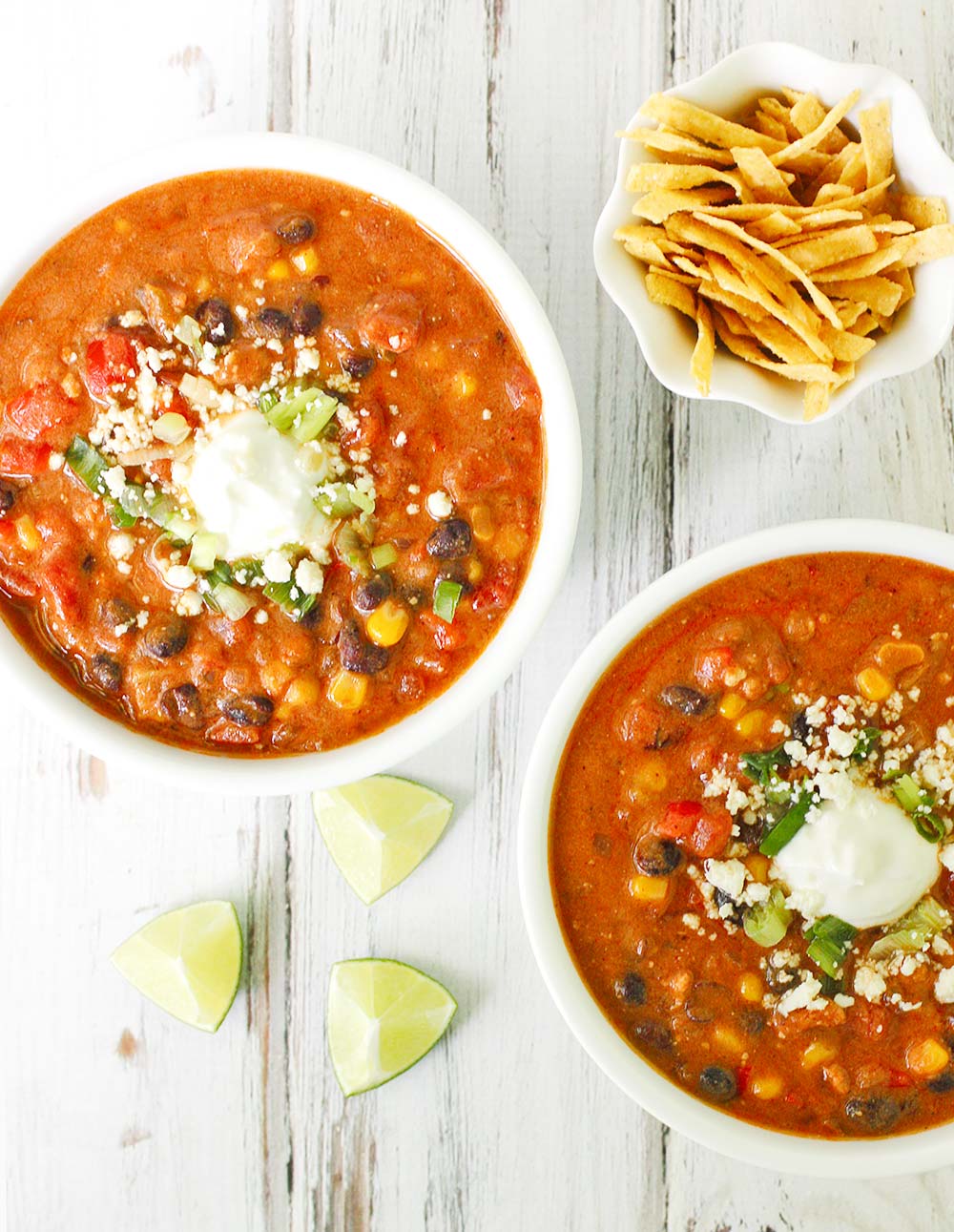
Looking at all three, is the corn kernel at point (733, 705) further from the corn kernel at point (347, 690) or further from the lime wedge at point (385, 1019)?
the lime wedge at point (385, 1019)

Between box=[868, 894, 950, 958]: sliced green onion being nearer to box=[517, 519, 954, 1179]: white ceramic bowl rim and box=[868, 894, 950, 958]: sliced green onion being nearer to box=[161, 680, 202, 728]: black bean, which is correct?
box=[517, 519, 954, 1179]: white ceramic bowl rim

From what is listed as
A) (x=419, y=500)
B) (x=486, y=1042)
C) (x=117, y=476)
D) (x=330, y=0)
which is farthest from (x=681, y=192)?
(x=486, y=1042)

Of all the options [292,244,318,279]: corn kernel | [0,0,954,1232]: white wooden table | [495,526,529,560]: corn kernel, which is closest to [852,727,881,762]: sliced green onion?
[0,0,954,1232]: white wooden table

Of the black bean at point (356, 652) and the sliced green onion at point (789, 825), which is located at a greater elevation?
the black bean at point (356, 652)

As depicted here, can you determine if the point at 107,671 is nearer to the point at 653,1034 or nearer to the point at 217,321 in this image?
the point at 217,321

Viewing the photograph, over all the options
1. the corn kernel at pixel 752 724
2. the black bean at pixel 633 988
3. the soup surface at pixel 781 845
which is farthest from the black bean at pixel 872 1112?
the corn kernel at pixel 752 724

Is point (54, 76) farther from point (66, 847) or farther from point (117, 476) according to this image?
point (66, 847)
